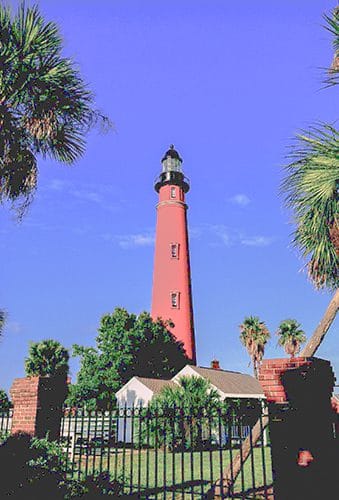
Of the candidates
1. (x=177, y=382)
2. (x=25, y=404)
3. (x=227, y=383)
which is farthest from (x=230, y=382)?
(x=25, y=404)

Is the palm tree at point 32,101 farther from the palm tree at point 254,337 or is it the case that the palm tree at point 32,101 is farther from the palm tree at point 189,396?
the palm tree at point 254,337

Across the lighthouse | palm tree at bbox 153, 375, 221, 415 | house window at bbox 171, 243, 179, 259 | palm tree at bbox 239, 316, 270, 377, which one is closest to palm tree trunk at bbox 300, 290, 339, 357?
palm tree at bbox 153, 375, 221, 415

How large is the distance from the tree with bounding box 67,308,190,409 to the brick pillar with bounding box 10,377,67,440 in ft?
72.7

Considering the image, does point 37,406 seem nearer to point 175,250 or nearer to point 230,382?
point 230,382

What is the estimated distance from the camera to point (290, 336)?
42.1 meters

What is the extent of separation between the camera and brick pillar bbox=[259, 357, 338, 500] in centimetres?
529

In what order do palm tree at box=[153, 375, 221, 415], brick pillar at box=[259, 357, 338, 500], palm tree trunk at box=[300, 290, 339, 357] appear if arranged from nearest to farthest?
brick pillar at box=[259, 357, 338, 500]
palm tree trunk at box=[300, 290, 339, 357]
palm tree at box=[153, 375, 221, 415]

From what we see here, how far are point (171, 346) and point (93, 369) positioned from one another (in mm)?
6426

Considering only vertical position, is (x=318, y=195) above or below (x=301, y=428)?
above

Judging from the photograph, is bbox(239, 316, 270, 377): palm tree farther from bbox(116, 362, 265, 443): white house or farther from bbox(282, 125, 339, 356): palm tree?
bbox(282, 125, 339, 356): palm tree

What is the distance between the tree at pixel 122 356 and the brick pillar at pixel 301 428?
26082 mm

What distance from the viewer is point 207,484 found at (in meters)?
10.5

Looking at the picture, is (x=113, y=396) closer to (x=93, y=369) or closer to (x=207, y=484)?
(x=93, y=369)

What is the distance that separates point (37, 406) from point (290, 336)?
37014 mm
